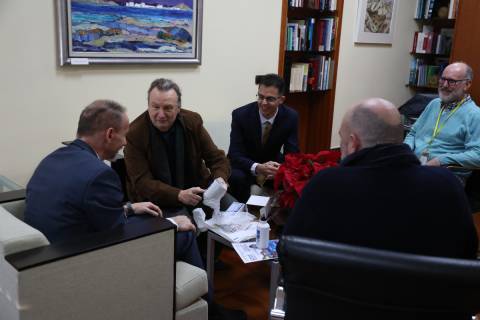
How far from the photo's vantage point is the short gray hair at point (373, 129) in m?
1.45

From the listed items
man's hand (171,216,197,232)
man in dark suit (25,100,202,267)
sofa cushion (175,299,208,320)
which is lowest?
sofa cushion (175,299,208,320)

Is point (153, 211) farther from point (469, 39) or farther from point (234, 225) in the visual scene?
point (469, 39)

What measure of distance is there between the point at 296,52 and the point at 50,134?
2726mm

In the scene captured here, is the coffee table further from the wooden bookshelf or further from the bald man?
the wooden bookshelf

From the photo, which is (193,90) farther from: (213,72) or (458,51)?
(458,51)

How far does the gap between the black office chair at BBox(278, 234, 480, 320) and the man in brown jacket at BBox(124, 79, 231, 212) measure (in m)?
1.54

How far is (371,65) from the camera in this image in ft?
17.1

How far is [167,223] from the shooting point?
6.40ft

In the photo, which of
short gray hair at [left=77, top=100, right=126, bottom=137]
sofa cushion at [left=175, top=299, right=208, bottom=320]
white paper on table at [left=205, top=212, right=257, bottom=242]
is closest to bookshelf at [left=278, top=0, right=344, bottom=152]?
white paper on table at [left=205, top=212, right=257, bottom=242]

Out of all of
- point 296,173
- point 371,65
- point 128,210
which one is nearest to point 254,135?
point 296,173

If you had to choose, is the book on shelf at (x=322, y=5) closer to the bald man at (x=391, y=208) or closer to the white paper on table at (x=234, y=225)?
the white paper on table at (x=234, y=225)

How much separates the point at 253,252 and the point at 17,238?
1.04 metres

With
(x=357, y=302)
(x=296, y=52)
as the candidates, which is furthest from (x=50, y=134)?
(x=296, y=52)

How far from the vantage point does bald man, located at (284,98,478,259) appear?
1273 mm
